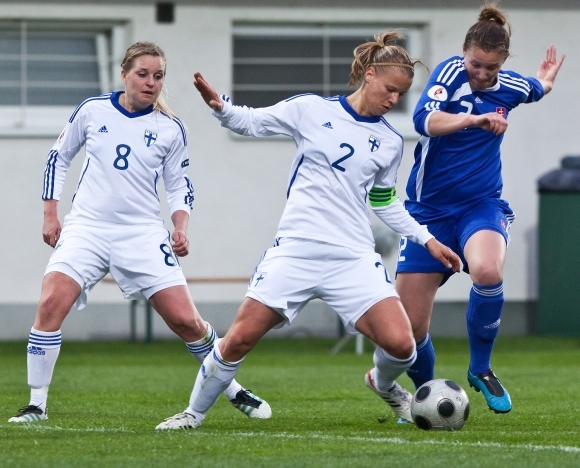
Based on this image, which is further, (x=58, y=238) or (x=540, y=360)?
(x=540, y=360)

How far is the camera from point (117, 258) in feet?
22.7

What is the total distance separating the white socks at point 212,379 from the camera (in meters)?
6.22

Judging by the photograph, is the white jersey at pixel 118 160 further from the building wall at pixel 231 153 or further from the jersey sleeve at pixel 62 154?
the building wall at pixel 231 153

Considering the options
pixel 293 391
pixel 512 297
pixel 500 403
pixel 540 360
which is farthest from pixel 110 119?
pixel 512 297

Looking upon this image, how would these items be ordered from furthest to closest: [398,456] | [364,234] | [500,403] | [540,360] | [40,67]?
[40,67], [540,360], [500,403], [364,234], [398,456]

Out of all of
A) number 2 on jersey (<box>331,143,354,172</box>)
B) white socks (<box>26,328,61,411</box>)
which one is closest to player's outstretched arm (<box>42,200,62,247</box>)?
white socks (<box>26,328,61,411</box>)

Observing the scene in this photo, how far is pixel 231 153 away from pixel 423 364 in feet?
33.9

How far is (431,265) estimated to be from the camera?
710 centimetres

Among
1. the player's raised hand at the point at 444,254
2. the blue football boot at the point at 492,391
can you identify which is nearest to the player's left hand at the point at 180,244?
the player's raised hand at the point at 444,254

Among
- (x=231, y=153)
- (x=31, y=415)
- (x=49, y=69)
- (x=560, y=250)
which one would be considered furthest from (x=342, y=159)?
(x=560, y=250)

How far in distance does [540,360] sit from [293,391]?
5094 mm

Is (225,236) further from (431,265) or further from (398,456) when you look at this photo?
(398,456)

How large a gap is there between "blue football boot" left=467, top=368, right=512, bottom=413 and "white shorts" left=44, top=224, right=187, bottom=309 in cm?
180

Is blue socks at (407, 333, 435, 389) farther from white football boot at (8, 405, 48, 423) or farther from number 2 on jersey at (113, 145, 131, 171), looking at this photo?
white football boot at (8, 405, 48, 423)
